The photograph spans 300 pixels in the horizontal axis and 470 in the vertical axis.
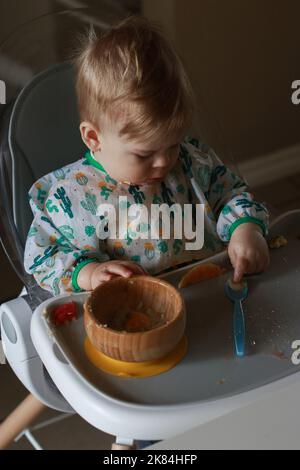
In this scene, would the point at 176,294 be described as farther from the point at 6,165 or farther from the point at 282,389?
the point at 6,165

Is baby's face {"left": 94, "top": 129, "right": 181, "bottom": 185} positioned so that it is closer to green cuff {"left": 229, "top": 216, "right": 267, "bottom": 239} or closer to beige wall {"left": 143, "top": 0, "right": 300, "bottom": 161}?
green cuff {"left": 229, "top": 216, "right": 267, "bottom": 239}

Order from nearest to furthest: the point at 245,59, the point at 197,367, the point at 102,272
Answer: the point at 197,367 < the point at 102,272 < the point at 245,59

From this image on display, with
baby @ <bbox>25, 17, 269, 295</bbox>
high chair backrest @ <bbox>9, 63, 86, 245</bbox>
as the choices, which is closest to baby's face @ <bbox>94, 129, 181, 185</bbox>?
baby @ <bbox>25, 17, 269, 295</bbox>

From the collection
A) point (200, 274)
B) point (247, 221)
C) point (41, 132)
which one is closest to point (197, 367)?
point (200, 274)

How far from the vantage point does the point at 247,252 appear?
0.94 metres

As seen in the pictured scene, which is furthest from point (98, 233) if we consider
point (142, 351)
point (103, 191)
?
point (142, 351)

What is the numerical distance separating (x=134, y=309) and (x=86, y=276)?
0.10m

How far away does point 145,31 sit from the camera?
3.05ft

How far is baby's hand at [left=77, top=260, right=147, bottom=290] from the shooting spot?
2.89 ft

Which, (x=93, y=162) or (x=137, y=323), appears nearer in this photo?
(x=137, y=323)

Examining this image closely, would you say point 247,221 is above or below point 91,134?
below

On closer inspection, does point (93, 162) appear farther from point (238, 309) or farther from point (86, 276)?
point (238, 309)

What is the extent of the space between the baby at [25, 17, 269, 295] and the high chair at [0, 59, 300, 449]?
0.05 metres

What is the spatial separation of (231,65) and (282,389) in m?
1.30
